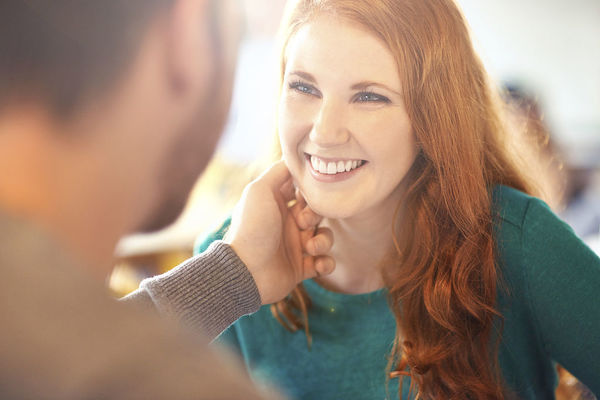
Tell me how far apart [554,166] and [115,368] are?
1740 mm

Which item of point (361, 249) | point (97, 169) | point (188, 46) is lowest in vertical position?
point (361, 249)

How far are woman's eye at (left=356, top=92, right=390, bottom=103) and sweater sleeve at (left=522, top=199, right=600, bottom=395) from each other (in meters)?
0.35

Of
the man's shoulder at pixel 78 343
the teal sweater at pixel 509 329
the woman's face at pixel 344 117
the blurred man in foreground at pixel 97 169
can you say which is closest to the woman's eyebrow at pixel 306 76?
the woman's face at pixel 344 117

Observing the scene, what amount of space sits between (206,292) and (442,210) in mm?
480

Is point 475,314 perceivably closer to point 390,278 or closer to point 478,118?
point 390,278

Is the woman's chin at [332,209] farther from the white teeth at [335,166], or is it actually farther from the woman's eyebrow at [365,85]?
the woman's eyebrow at [365,85]

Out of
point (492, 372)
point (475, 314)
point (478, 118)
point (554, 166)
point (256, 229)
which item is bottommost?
point (492, 372)

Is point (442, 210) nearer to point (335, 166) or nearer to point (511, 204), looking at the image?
point (511, 204)

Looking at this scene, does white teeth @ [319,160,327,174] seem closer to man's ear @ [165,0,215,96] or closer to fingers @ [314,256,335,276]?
fingers @ [314,256,335,276]

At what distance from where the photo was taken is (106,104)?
1.52 feet

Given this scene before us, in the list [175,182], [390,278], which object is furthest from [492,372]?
[175,182]

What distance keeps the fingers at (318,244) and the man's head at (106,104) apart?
0.69 m

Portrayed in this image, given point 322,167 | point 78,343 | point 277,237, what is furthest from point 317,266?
point 78,343

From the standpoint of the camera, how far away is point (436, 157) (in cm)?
110
